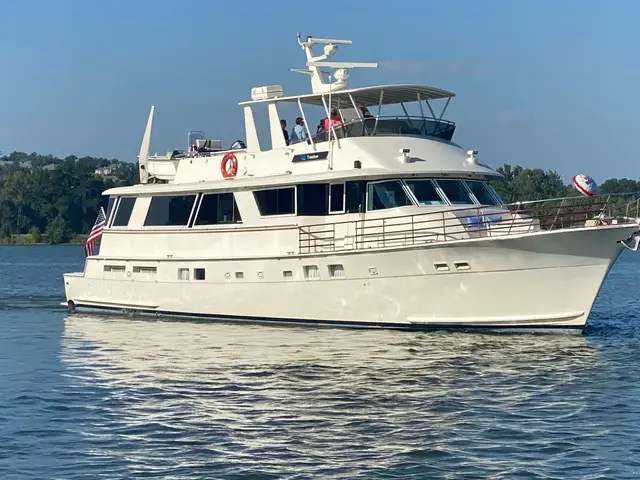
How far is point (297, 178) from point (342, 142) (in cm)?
126

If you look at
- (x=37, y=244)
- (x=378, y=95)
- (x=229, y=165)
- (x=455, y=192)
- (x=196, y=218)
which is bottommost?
(x=37, y=244)

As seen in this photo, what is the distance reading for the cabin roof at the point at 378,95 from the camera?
22.8 meters

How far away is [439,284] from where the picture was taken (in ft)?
66.6

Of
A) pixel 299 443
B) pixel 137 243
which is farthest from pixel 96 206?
pixel 299 443

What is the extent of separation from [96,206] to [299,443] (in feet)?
296

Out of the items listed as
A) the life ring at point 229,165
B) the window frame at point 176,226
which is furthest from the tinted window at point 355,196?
the window frame at point 176,226

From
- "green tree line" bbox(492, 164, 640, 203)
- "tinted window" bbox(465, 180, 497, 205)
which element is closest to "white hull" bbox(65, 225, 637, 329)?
"tinted window" bbox(465, 180, 497, 205)

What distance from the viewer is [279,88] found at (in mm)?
25000

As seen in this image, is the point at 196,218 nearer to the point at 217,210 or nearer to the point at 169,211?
the point at 217,210

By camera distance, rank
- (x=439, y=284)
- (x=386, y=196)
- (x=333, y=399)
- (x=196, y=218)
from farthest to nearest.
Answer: (x=196, y=218)
(x=386, y=196)
(x=439, y=284)
(x=333, y=399)

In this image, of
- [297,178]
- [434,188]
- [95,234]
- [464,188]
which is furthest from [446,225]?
[95,234]

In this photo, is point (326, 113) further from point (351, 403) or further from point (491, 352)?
point (351, 403)

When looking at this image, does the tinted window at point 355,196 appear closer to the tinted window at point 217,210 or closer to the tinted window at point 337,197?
the tinted window at point 337,197

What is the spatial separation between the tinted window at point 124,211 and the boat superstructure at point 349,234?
0.18 ft
